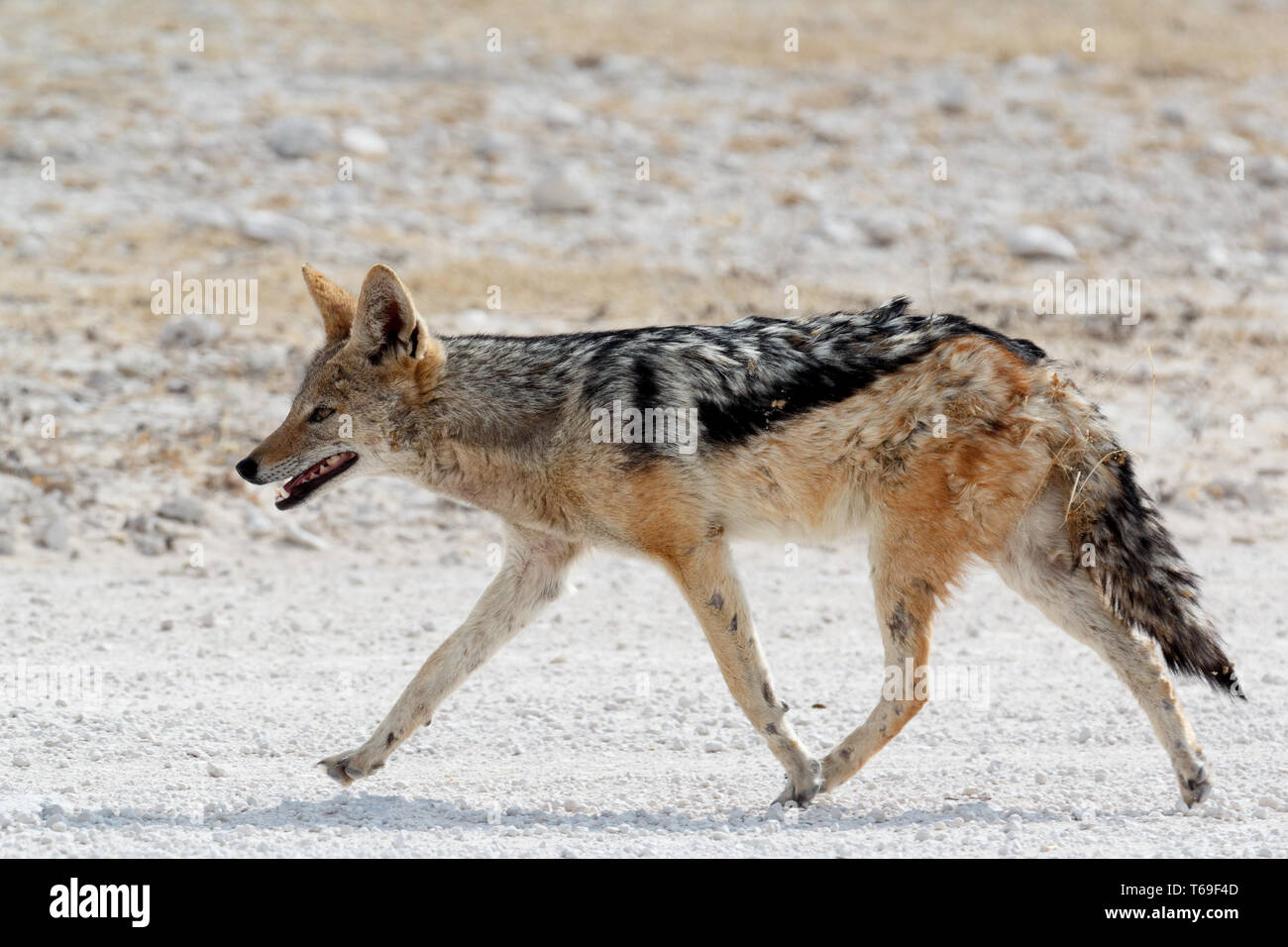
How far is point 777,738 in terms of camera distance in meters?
5.67

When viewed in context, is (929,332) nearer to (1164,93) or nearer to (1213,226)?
(1213,226)

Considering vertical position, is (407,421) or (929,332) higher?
(929,332)

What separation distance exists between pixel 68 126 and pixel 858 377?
13.1 metres

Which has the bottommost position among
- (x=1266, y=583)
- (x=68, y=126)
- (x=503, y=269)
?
(x=1266, y=583)

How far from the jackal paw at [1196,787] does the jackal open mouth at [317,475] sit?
3.41 meters

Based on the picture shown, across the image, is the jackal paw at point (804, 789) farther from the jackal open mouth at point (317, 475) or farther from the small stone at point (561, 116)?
the small stone at point (561, 116)

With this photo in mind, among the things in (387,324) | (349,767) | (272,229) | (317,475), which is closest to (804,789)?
(349,767)

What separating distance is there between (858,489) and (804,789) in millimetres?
1125

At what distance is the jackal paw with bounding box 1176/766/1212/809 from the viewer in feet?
18.1

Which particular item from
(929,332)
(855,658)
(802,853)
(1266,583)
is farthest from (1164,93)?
(802,853)

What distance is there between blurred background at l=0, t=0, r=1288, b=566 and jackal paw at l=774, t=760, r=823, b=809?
494 cm

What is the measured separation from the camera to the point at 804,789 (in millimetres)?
5668

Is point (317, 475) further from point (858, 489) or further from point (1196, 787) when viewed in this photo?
point (1196, 787)

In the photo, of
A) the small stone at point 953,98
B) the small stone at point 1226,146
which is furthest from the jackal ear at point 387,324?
the small stone at point 1226,146
